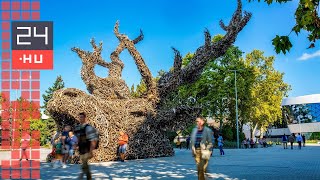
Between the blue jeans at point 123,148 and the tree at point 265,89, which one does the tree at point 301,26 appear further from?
the tree at point 265,89

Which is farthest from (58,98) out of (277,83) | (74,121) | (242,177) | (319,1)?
(277,83)

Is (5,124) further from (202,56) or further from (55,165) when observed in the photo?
(55,165)

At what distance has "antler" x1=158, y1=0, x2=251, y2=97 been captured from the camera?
24.2 m

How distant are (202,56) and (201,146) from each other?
14957mm

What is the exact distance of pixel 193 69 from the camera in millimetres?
24312

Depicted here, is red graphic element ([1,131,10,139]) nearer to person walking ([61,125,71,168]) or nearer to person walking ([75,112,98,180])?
person walking ([61,125,71,168])

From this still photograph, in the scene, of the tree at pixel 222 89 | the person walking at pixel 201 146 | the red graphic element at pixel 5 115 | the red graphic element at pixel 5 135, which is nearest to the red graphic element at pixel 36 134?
the red graphic element at pixel 5 135

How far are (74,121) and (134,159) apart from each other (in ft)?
13.0

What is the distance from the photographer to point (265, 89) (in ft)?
165

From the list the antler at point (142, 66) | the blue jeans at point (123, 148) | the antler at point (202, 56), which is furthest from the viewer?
the antler at point (202, 56)

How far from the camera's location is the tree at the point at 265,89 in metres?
48.3

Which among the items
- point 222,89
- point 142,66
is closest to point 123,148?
point 142,66

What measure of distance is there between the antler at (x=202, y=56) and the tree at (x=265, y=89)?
76.6 ft

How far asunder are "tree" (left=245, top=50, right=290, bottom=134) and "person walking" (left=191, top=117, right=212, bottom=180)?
3869 centimetres
